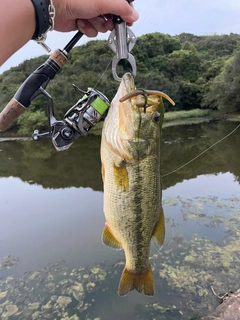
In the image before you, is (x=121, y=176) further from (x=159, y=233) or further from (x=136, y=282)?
(x=136, y=282)

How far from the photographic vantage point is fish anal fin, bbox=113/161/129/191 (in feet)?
4.77

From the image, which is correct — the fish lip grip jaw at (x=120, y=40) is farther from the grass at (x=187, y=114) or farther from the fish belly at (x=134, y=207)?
the grass at (x=187, y=114)

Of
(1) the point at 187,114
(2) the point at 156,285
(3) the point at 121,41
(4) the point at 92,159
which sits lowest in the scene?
(2) the point at 156,285

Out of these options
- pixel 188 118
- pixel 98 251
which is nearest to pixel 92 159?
pixel 98 251

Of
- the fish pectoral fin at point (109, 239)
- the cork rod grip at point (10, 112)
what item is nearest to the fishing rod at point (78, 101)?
the cork rod grip at point (10, 112)

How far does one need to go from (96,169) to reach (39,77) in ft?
29.3

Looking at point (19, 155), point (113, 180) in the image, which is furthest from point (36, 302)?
point (19, 155)

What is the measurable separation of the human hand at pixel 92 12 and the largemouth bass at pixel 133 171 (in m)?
0.26

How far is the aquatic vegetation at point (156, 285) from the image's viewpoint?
392 centimetres

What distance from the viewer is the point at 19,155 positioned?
13875 millimetres

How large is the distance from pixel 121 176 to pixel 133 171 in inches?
Answer: 2.3

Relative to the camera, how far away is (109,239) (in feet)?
5.24

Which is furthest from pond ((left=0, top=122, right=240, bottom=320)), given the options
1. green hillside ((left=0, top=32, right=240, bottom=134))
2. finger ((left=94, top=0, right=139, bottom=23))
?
green hillside ((left=0, top=32, right=240, bottom=134))

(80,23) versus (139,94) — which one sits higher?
(80,23)
